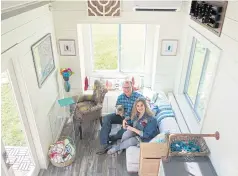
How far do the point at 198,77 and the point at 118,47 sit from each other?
1821mm

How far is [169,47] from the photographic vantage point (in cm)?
407

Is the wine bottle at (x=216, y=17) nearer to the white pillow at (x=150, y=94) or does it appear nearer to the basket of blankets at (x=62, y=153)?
the white pillow at (x=150, y=94)

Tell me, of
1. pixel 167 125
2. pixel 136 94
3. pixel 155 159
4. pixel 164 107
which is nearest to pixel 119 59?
pixel 136 94

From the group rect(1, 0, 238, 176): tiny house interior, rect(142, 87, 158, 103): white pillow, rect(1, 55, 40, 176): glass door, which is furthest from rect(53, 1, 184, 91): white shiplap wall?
rect(1, 55, 40, 176): glass door

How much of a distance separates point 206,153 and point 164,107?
125cm

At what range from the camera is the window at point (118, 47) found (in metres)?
4.41

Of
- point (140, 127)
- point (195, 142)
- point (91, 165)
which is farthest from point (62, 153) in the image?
point (195, 142)

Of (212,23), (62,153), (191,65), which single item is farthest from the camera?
(191,65)

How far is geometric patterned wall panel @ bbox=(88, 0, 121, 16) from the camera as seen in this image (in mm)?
3717

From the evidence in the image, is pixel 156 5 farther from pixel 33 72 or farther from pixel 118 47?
pixel 33 72

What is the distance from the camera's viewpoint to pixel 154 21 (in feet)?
12.8

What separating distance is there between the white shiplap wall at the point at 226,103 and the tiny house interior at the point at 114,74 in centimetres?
1

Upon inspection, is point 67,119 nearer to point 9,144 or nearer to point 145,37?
point 9,144

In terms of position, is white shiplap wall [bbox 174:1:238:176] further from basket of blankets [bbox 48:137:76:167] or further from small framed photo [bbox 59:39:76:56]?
small framed photo [bbox 59:39:76:56]
